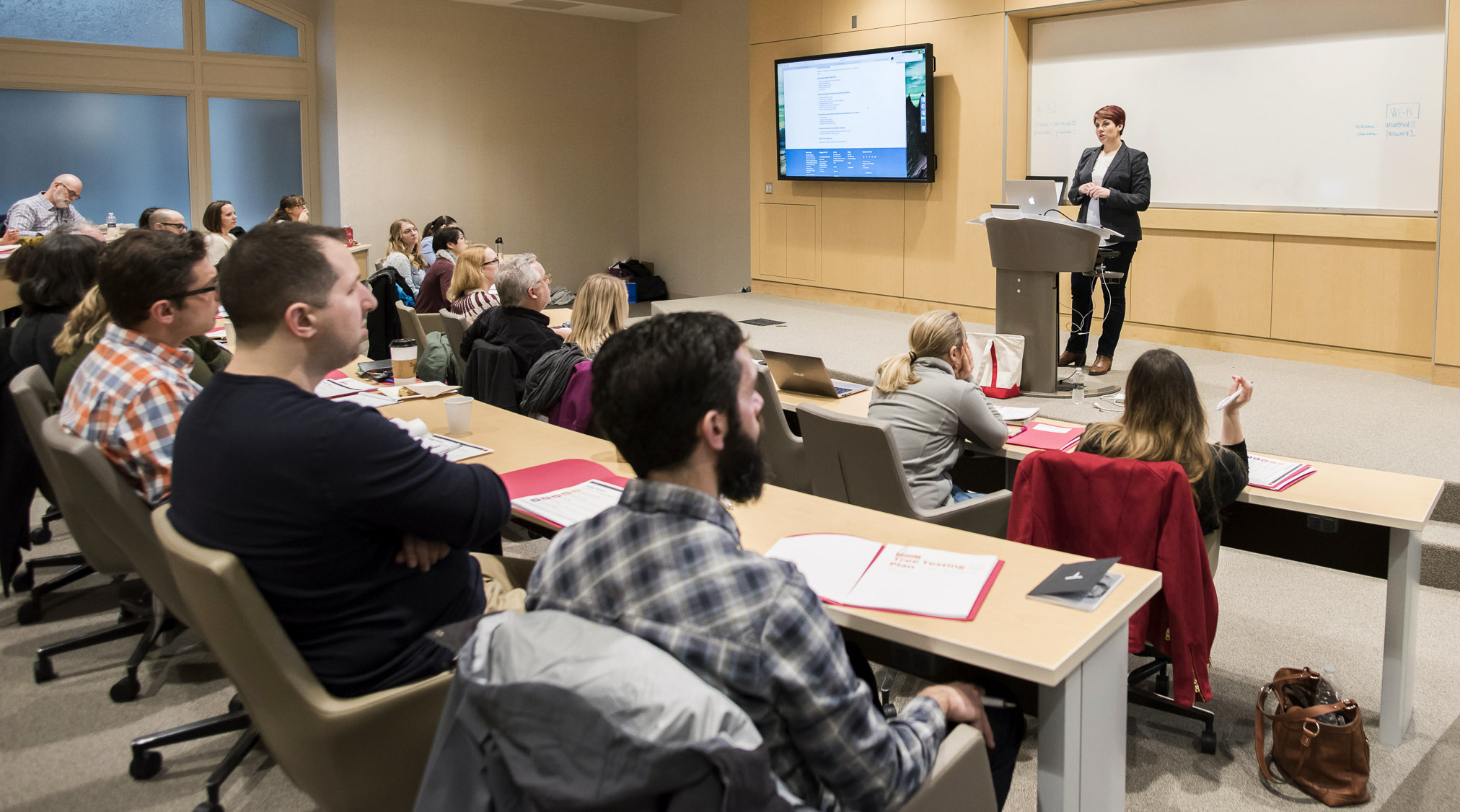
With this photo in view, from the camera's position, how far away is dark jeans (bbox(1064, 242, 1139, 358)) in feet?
20.2

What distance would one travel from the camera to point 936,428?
325 centimetres

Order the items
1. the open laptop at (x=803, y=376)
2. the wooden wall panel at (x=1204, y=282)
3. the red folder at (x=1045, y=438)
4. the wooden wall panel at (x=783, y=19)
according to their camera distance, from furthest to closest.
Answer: the wooden wall panel at (x=783, y=19) → the wooden wall panel at (x=1204, y=282) → the open laptop at (x=803, y=376) → the red folder at (x=1045, y=438)

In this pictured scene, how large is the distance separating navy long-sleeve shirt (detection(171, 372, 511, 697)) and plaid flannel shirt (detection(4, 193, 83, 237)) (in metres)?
7.35

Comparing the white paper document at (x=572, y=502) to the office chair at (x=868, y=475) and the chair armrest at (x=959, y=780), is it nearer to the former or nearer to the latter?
the office chair at (x=868, y=475)

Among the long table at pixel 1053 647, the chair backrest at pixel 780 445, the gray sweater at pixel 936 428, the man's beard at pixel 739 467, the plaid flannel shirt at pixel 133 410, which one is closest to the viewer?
the man's beard at pixel 739 467

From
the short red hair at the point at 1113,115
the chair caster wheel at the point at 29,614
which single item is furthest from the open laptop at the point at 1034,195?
the chair caster wheel at the point at 29,614

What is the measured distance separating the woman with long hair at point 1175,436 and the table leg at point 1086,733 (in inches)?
36.3

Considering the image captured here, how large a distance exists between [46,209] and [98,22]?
1.83 meters

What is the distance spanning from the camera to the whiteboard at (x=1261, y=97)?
20.1ft

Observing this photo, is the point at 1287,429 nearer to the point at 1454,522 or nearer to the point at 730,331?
the point at 1454,522

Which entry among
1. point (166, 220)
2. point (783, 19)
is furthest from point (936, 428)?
point (783, 19)

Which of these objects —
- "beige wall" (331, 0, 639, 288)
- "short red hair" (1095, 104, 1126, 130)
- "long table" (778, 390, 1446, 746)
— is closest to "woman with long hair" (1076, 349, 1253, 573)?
"long table" (778, 390, 1446, 746)

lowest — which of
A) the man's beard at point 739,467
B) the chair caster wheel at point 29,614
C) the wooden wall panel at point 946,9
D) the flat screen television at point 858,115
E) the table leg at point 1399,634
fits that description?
the chair caster wheel at point 29,614

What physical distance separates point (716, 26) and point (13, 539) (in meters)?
8.60
